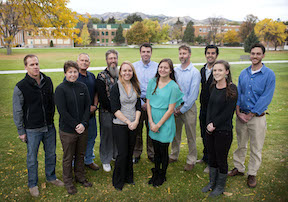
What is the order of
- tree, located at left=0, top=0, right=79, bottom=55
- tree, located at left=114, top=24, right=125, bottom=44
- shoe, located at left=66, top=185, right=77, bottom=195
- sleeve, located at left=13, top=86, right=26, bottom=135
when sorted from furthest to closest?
tree, located at left=114, top=24, right=125, bottom=44, tree, located at left=0, top=0, right=79, bottom=55, shoe, located at left=66, top=185, right=77, bottom=195, sleeve, located at left=13, top=86, right=26, bottom=135

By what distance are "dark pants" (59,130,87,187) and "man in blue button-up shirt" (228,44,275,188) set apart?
2.86 m

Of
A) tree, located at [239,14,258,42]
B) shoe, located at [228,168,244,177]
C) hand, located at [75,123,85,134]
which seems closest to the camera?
hand, located at [75,123,85,134]

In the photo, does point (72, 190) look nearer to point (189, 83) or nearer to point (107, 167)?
point (107, 167)

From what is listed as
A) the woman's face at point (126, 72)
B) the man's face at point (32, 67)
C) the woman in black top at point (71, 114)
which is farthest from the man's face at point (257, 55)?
the man's face at point (32, 67)

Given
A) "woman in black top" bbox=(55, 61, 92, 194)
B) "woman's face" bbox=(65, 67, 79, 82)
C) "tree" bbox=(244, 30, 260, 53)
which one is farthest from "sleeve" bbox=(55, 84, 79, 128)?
"tree" bbox=(244, 30, 260, 53)

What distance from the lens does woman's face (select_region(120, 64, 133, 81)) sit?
356cm

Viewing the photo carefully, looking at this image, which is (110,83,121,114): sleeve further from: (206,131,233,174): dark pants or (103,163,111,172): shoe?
(206,131,233,174): dark pants

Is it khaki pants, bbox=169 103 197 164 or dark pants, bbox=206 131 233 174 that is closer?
dark pants, bbox=206 131 233 174

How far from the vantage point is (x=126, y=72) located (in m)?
3.56

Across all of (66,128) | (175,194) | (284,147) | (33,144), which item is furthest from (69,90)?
(284,147)

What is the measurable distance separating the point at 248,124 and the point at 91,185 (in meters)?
3.04

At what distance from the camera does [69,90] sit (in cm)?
340

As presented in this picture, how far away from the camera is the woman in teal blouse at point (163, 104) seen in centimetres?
356

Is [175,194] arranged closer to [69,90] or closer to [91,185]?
[91,185]
